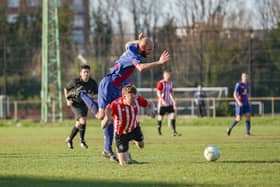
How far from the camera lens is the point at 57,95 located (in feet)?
120

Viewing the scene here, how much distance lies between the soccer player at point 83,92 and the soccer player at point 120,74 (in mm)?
3559

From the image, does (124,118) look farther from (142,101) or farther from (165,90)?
(165,90)

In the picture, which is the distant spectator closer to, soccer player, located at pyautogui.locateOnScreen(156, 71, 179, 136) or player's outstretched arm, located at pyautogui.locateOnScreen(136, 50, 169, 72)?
soccer player, located at pyautogui.locateOnScreen(156, 71, 179, 136)

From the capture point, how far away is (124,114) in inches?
443

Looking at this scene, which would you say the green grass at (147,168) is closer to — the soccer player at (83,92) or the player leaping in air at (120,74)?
the player leaping in air at (120,74)

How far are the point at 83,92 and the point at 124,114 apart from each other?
4.54 m

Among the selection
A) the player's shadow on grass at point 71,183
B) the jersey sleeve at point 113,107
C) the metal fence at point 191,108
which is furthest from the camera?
the metal fence at point 191,108

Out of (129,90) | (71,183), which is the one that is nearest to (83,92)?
(129,90)

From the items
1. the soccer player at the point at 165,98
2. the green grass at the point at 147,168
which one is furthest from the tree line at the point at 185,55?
the green grass at the point at 147,168

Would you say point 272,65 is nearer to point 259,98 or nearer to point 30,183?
point 259,98

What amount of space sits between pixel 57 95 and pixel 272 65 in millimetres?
11761

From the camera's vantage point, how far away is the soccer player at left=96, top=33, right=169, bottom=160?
1138cm

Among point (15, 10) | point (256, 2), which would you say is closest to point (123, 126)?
point (256, 2)

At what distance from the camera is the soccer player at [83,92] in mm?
15727
